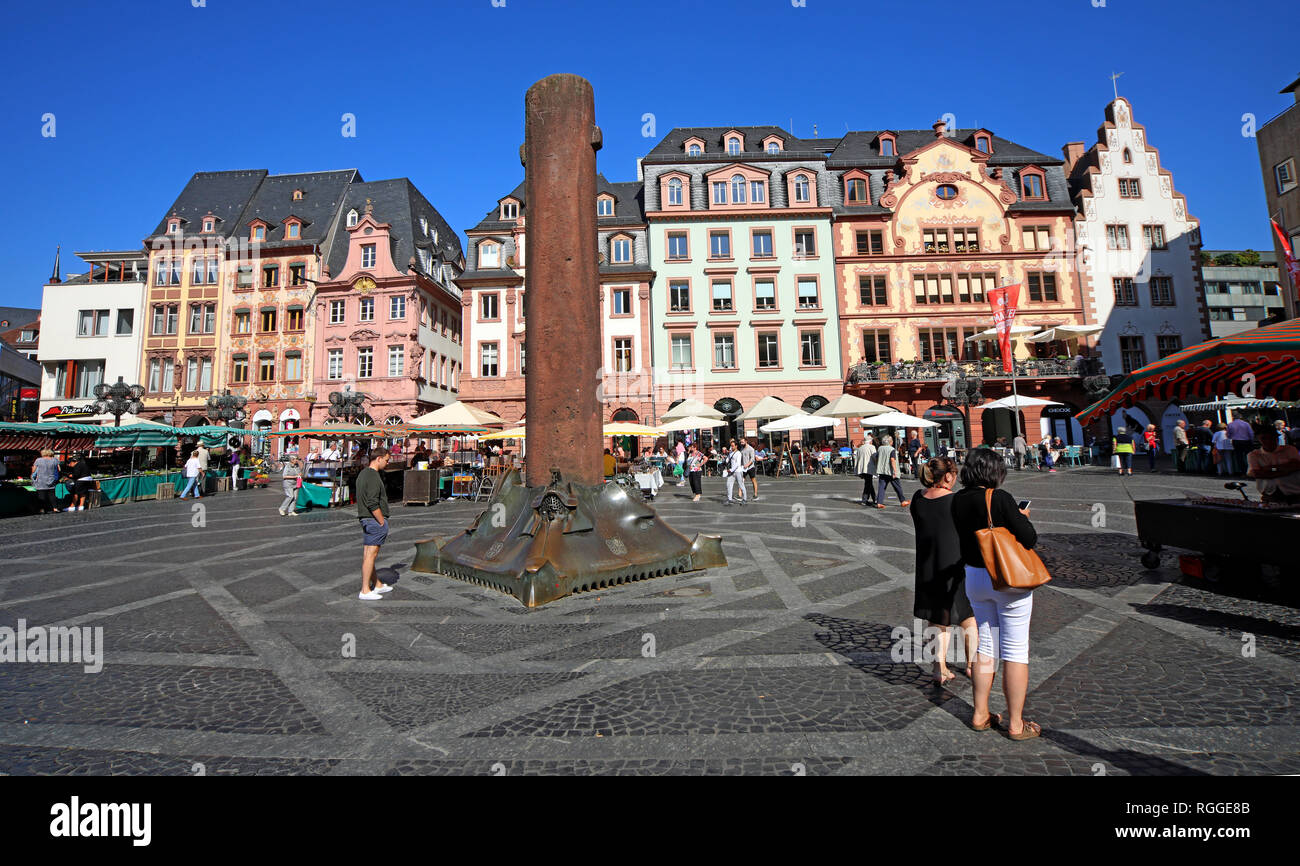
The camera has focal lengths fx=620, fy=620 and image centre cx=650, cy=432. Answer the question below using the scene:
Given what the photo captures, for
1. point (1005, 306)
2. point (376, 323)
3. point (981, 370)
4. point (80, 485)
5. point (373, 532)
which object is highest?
point (376, 323)

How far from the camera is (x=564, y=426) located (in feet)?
24.1

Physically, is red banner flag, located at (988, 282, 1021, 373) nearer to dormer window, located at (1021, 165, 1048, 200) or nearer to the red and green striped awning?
dormer window, located at (1021, 165, 1048, 200)

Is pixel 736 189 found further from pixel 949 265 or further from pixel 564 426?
pixel 564 426

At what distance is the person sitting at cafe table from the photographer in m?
6.23

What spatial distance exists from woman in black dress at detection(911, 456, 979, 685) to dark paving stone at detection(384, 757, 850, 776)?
1.41m

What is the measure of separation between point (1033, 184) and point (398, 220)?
126 ft

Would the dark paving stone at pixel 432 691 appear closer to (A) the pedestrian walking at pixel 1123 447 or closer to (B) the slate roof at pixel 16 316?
(A) the pedestrian walking at pixel 1123 447

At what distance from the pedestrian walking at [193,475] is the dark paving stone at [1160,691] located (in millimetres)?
24013

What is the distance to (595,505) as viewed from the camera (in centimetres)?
727

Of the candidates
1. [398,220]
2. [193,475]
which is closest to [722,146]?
[398,220]

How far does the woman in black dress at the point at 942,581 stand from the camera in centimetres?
396
